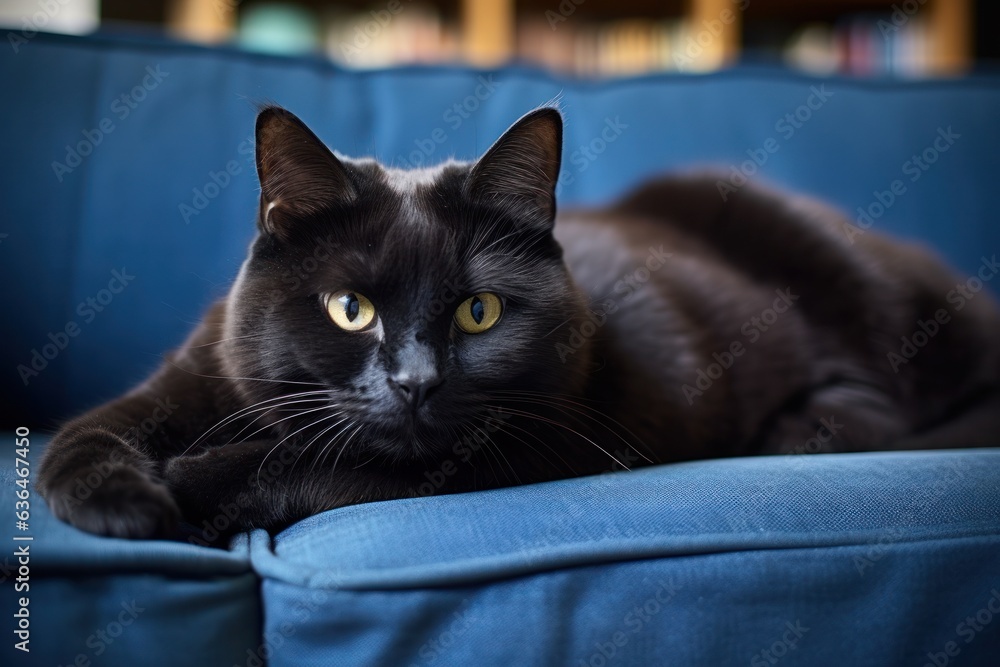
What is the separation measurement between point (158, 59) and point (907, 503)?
164 cm

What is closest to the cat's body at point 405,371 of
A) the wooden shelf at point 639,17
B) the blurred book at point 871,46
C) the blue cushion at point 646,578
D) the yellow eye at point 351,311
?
the yellow eye at point 351,311

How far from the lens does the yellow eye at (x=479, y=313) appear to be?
40.7 inches

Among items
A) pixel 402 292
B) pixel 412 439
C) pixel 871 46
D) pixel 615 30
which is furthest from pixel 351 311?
pixel 871 46

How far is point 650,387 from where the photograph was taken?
49.0 inches

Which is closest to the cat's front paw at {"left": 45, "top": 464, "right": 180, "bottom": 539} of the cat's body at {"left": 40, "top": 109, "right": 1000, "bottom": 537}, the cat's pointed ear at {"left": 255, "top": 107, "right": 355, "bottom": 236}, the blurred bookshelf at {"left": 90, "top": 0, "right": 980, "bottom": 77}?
the cat's body at {"left": 40, "top": 109, "right": 1000, "bottom": 537}

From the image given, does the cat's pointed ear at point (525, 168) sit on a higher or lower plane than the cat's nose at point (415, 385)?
higher

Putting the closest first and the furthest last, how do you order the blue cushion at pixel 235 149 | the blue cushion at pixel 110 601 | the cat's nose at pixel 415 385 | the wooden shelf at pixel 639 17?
the blue cushion at pixel 110 601
the cat's nose at pixel 415 385
the blue cushion at pixel 235 149
the wooden shelf at pixel 639 17

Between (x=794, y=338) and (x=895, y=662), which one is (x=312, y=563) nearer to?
(x=895, y=662)

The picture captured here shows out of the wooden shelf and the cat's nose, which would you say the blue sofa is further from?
the wooden shelf

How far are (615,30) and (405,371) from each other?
270 centimetres

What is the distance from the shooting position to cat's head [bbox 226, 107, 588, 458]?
3.17 ft

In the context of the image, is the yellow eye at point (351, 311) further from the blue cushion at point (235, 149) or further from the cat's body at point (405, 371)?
the blue cushion at point (235, 149)

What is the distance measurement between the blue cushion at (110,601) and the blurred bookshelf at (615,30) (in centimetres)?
241

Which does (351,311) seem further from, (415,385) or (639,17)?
(639,17)
